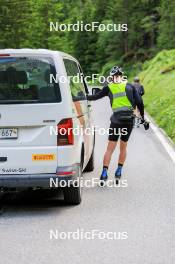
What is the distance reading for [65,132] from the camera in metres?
8.01

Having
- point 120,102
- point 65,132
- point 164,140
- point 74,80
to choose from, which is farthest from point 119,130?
point 164,140

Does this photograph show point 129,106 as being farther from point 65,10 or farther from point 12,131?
point 65,10

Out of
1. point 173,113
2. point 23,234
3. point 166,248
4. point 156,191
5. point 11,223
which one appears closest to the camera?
point 166,248

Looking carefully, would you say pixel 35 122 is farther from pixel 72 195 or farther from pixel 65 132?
pixel 72 195

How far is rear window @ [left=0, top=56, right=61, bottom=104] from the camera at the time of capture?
8.02m

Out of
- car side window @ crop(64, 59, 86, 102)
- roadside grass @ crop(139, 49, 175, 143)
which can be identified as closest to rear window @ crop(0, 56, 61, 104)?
car side window @ crop(64, 59, 86, 102)

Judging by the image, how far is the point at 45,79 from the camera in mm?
8078

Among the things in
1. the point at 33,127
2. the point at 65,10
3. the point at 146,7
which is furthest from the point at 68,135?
the point at 65,10

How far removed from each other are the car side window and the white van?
0.54 m

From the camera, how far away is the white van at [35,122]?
313 inches

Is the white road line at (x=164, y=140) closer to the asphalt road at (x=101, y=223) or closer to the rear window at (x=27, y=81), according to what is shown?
the asphalt road at (x=101, y=223)

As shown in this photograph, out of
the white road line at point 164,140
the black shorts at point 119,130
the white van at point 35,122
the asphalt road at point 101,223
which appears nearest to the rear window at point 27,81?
the white van at point 35,122

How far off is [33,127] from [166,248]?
8.19 feet

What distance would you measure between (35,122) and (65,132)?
41 cm
